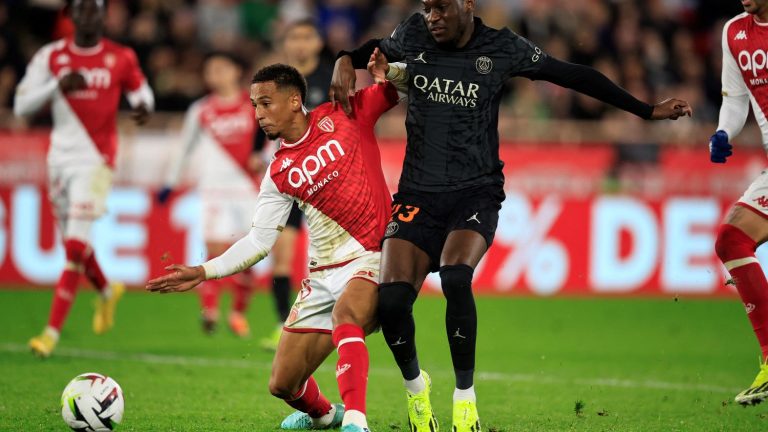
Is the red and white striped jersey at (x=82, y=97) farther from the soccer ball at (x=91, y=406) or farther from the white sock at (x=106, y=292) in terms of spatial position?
the soccer ball at (x=91, y=406)

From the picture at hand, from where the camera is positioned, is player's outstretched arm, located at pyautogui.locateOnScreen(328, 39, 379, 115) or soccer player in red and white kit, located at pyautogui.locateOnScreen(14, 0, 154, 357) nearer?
player's outstretched arm, located at pyautogui.locateOnScreen(328, 39, 379, 115)

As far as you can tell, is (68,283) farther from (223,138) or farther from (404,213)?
(404,213)

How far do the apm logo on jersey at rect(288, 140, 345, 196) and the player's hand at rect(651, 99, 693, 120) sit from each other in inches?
71.5

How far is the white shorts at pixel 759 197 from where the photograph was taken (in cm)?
734

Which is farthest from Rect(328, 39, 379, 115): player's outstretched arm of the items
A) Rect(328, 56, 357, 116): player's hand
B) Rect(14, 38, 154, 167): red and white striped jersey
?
Rect(14, 38, 154, 167): red and white striped jersey

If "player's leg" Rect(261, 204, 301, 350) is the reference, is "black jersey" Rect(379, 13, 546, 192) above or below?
above

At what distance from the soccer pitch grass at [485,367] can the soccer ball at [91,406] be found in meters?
0.40

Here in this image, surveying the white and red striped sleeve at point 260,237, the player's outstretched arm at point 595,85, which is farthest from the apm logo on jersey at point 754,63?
the white and red striped sleeve at point 260,237

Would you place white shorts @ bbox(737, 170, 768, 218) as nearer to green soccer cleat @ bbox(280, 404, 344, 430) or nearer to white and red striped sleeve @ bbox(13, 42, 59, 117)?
green soccer cleat @ bbox(280, 404, 344, 430)

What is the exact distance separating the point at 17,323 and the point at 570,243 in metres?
6.67

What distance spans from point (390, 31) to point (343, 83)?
10936 mm

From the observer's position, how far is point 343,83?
659 cm

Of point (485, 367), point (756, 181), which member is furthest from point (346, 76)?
point (485, 367)

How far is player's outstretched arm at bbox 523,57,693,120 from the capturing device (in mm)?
6562
